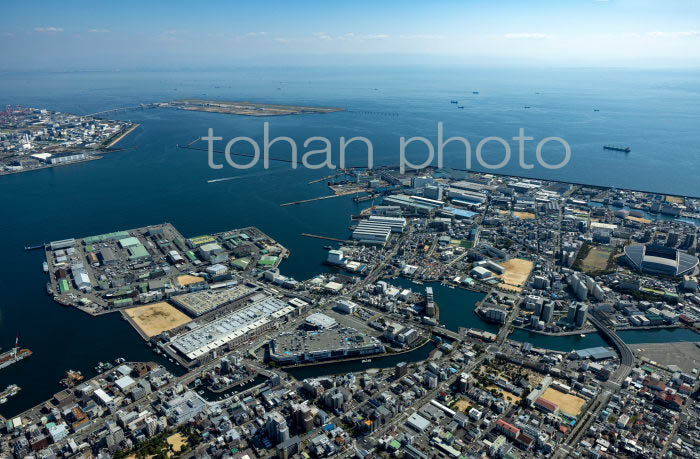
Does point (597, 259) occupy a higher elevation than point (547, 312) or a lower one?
higher

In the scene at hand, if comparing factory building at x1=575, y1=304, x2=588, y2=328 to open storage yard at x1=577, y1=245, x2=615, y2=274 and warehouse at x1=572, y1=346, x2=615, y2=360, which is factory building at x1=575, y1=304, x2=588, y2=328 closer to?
warehouse at x1=572, y1=346, x2=615, y2=360

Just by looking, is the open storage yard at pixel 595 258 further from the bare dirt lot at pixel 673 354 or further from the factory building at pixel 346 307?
the factory building at pixel 346 307

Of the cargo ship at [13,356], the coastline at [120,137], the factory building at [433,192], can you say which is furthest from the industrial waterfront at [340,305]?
the coastline at [120,137]

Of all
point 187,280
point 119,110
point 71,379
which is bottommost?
point 71,379

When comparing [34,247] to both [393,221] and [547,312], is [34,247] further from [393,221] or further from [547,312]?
[547,312]

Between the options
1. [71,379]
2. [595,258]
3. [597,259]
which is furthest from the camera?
[595,258]

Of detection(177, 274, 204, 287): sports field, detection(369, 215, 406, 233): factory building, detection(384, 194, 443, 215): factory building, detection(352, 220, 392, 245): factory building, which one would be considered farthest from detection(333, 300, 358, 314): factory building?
detection(384, 194, 443, 215): factory building

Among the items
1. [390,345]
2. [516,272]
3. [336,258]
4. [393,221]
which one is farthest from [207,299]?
[516,272]
